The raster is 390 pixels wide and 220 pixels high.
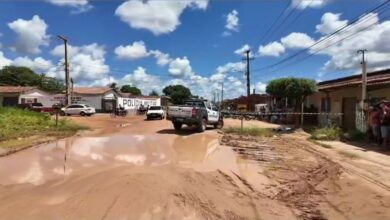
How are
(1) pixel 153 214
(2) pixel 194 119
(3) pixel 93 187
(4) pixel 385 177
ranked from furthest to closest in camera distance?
(2) pixel 194 119
(4) pixel 385 177
(3) pixel 93 187
(1) pixel 153 214

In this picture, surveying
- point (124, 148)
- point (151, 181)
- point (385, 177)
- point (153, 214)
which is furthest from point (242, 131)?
point (153, 214)

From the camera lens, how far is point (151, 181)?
10195 millimetres

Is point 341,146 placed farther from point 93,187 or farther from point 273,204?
point 93,187

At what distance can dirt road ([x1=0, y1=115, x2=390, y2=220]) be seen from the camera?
26.8ft

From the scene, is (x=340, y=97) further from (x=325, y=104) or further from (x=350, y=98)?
(x=325, y=104)

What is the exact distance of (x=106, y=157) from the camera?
48.5ft

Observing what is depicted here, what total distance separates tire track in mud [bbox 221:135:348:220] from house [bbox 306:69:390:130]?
703 cm

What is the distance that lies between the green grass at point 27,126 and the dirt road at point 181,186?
7318mm

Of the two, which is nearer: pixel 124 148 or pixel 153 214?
pixel 153 214

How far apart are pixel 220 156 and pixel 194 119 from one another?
9.06m

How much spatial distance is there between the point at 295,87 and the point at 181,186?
24.5 metres

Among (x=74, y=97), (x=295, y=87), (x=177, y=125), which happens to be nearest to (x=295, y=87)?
(x=295, y=87)

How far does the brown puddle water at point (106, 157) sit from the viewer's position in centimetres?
1205

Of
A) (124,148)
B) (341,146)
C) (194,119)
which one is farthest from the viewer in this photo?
(194,119)
